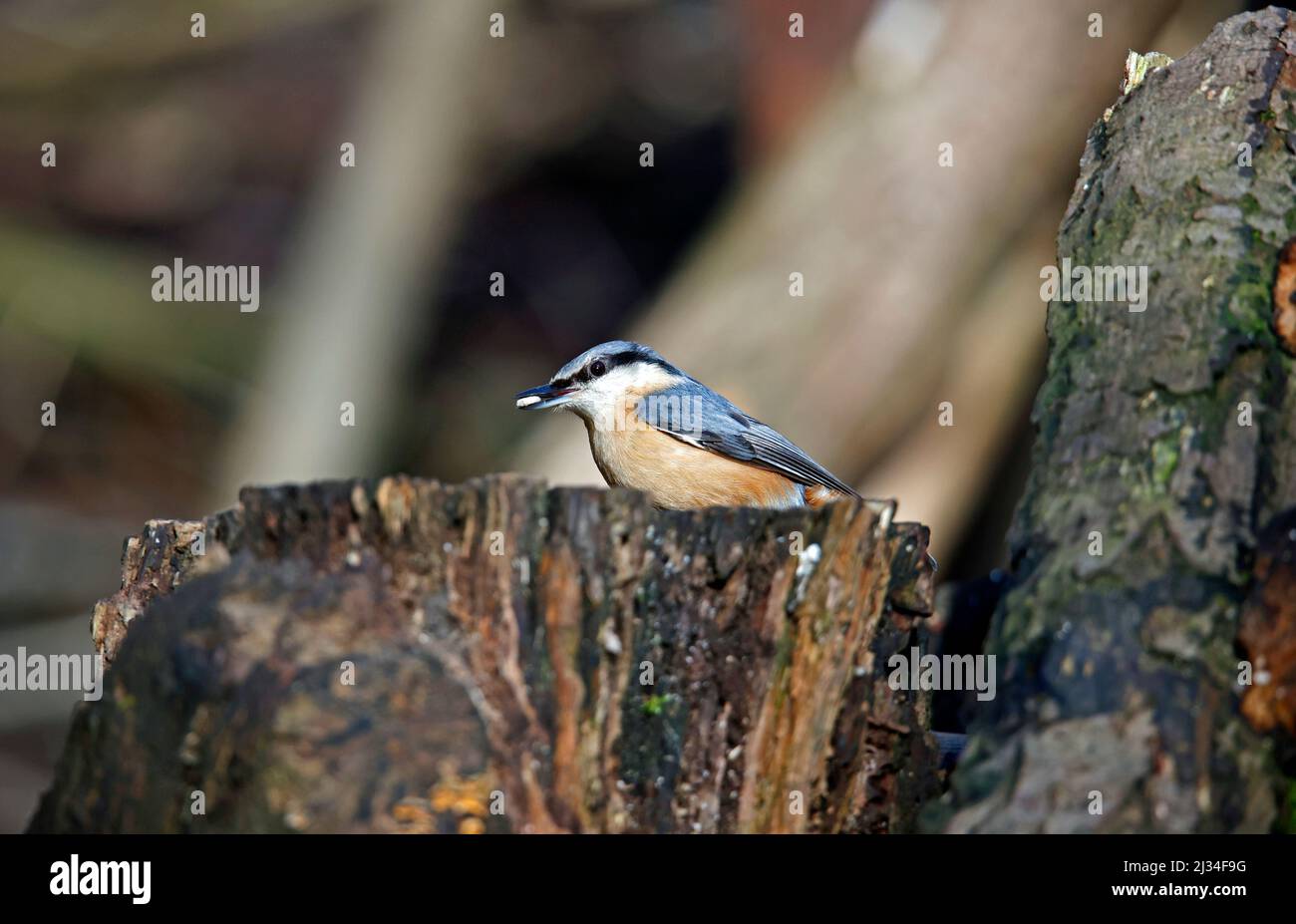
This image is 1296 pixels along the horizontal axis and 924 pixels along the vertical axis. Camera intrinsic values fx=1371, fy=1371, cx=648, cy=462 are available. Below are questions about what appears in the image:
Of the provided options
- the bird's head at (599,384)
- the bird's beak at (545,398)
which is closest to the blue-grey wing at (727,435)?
the bird's head at (599,384)

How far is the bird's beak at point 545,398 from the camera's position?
4969 mm

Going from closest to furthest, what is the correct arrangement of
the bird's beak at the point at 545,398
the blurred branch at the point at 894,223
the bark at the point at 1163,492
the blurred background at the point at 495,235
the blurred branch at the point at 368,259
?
the bark at the point at 1163,492 → the bird's beak at the point at 545,398 → the blurred branch at the point at 894,223 → the blurred background at the point at 495,235 → the blurred branch at the point at 368,259

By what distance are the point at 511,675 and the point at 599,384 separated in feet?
8.60

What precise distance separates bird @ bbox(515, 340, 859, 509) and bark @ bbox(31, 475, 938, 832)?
189 cm

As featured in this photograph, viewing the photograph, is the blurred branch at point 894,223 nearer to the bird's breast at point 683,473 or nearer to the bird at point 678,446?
the bird at point 678,446

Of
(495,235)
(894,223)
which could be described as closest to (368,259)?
(894,223)

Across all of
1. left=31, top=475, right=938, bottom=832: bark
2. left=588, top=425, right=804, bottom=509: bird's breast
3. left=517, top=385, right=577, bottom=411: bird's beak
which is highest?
left=517, top=385, right=577, bottom=411: bird's beak

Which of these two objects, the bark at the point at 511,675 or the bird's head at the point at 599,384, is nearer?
the bark at the point at 511,675

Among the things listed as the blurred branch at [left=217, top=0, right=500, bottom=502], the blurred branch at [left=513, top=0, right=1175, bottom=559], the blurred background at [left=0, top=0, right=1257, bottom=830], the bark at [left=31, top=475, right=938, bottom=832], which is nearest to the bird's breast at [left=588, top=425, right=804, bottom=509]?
the blurred background at [left=0, top=0, right=1257, bottom=830]

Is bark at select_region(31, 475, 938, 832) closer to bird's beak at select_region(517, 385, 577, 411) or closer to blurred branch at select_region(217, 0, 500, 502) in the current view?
bird's beak at select_region(517, 385, 577, 411)

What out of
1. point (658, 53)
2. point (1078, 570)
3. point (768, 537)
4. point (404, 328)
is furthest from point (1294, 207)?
point (658, 53)

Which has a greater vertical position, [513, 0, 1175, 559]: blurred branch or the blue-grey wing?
[513, 0, 1175, 559]: blurred branch

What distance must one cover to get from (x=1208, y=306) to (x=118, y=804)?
2380 millimetres

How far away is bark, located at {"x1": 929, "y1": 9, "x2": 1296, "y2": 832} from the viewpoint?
7.77 ft
